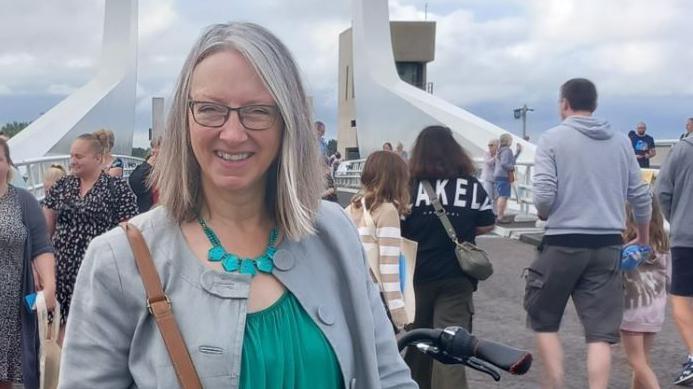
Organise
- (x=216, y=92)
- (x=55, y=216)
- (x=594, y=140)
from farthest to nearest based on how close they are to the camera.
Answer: (x=55, y=216)
(x=594, y=140)
(x=216, y=92)

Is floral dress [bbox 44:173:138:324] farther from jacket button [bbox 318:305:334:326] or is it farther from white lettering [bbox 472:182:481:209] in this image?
jacket button [bbox 318:305:334:326]

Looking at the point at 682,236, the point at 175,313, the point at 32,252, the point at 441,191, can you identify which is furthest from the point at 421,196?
the point at 175,313

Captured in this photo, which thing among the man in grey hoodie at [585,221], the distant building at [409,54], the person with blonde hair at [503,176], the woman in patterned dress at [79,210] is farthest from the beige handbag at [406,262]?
the distant building at [409,54]


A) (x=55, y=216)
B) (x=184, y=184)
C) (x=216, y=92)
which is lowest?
(x=55, y=216)

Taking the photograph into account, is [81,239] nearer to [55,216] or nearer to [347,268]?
[55,216]

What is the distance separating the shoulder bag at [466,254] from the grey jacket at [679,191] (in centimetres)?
154

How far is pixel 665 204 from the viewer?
5949mm

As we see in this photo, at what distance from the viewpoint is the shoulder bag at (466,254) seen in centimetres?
492

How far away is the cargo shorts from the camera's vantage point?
4.80 metres

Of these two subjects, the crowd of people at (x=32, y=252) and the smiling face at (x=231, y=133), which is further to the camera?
the crowd of people at (x=32, y=252)

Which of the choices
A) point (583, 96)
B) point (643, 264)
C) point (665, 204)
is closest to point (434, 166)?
point (583, 96)

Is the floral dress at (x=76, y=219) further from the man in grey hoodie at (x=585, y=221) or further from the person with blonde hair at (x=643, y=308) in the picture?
the person with blonde hair at (x=643, y=308)

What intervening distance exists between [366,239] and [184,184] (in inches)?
123

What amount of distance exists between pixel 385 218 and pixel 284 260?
3.03 m
